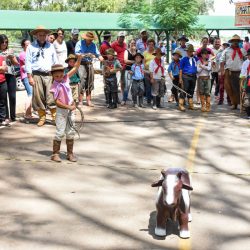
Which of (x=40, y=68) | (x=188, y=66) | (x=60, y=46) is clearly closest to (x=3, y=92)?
(x=40, y=68)

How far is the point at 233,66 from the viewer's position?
12844mm

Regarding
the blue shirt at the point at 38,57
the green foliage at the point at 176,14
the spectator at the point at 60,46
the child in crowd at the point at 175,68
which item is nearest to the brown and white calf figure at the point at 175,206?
the blue shirt at the point at 38,57

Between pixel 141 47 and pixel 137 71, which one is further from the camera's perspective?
pixel 141 47

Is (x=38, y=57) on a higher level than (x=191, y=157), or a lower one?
higher

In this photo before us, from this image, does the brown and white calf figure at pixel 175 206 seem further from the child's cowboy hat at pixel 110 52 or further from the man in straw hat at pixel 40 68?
the child's cowboy hat at pixel 110 52

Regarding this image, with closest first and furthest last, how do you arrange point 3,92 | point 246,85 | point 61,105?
point 61,105, point 3,92, point 246,85

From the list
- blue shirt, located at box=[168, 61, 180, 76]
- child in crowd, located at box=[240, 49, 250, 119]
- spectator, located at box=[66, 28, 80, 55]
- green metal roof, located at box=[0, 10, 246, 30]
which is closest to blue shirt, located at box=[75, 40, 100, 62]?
spectator, located at box=[66, 28, 80, 55]

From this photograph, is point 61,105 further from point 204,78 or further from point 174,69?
point 174,69

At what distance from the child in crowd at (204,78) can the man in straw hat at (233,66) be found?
682 millimetres

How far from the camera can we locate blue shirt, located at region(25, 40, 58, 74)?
9.75 metres

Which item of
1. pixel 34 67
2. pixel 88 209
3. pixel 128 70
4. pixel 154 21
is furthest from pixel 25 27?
pixel 88 209

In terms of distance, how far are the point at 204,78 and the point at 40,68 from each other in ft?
15.4

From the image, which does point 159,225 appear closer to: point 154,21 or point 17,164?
point 17,164

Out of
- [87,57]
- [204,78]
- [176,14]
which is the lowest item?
[204,78]
